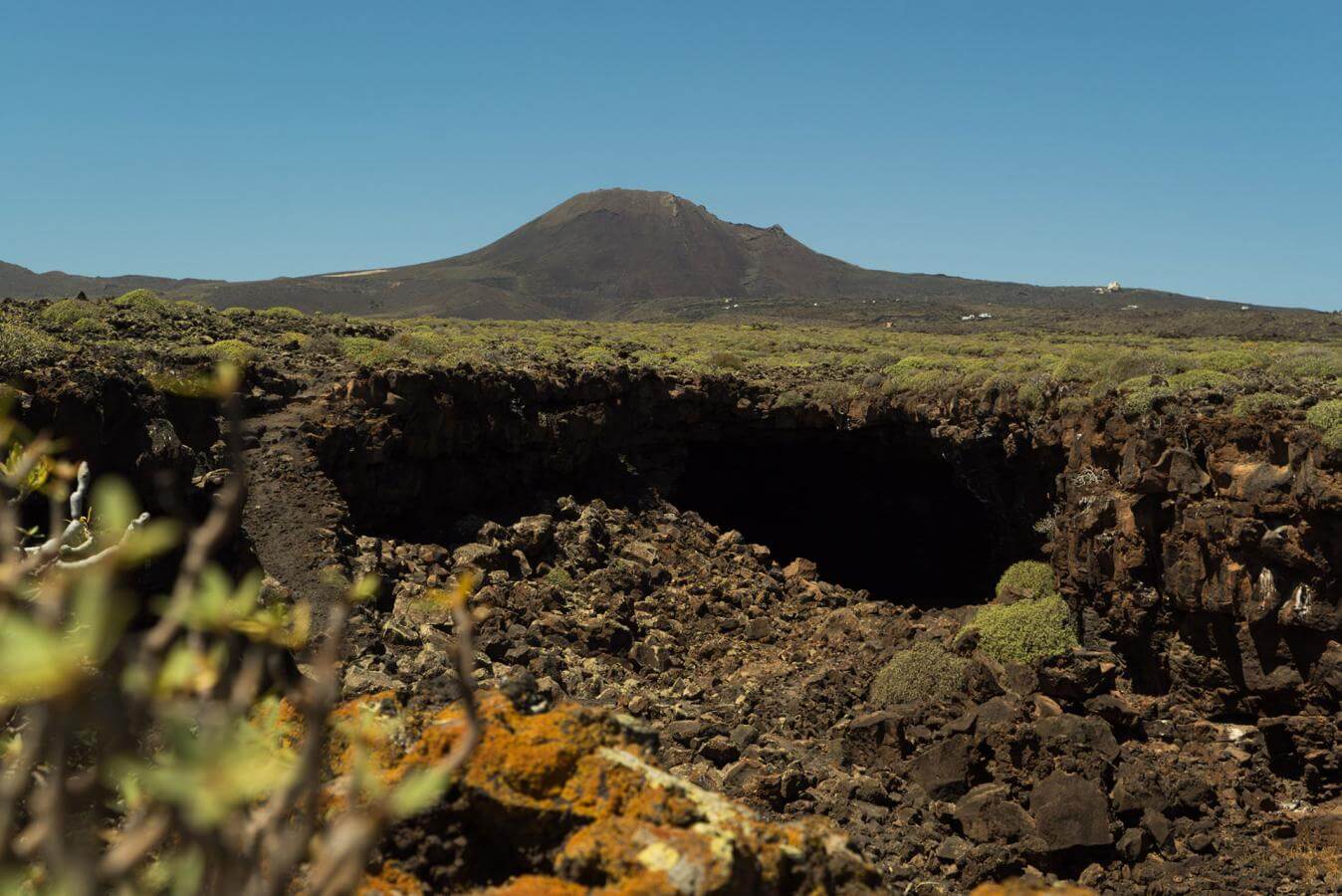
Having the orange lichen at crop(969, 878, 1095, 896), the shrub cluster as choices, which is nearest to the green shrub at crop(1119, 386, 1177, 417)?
the shrub cluster

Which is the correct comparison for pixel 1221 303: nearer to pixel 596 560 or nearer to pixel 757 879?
pixel 596 560

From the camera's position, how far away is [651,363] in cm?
2570

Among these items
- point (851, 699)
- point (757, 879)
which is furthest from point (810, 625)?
point (757, 879)

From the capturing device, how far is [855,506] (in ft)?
87.9

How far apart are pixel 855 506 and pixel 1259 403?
13.3 meters

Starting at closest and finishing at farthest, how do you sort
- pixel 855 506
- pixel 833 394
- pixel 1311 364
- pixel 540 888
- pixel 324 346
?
pixel 540 888
pixel 1311 364
pixel 833 394
pixel 324 346
pixel 855 506

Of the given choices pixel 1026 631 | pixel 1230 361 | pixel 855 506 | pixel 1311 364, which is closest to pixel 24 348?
pixel 1026 631

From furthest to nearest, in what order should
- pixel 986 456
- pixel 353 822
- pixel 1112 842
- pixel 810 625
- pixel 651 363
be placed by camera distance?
pixel 651 363, pixel 986 456, pixel 810 625, pixel 1112 842, pixel 353 822

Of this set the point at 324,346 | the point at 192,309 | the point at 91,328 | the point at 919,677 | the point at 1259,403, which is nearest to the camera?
the point at 1259,403

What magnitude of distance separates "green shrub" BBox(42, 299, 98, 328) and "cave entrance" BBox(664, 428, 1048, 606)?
1464 centimetres

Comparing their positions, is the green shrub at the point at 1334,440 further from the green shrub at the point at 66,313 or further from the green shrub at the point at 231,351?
the green shrub at the point at 66,313

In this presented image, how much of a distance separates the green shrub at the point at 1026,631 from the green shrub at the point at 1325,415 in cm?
523

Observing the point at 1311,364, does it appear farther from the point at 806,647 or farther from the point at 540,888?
the point at 540,888

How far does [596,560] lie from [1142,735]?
36.2 ft
